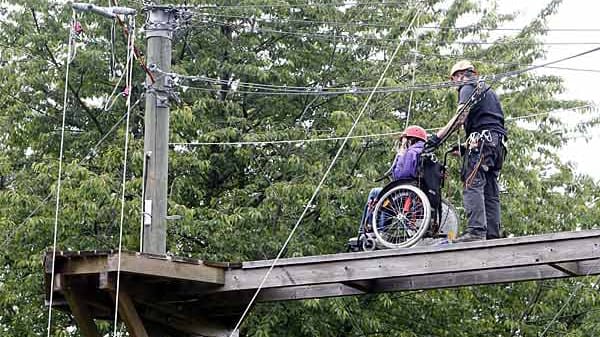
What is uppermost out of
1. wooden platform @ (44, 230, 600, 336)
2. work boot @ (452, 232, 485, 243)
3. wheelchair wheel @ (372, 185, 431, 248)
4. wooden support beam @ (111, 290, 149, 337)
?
wheelchair wheel @ (372, 185, 431, 248)

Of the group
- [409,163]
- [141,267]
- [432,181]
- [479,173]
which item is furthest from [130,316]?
[479,173]

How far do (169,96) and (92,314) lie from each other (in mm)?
2229

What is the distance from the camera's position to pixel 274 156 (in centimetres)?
1558

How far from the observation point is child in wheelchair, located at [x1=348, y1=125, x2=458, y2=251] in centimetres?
995

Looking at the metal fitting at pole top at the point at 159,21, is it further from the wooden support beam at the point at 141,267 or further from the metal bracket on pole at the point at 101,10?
the wooden support beam at the point at 141,267

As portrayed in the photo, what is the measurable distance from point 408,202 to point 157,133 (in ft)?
8.67

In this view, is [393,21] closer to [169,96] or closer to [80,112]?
[80,112]

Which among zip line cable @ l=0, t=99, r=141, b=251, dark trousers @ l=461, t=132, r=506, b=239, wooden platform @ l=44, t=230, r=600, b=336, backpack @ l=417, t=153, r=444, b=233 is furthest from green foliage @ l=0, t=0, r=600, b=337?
dark trousers @ l=461, t=132, r=506, b=239

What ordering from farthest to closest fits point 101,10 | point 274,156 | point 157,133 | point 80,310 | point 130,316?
point 274,156 < point 101,10 < point 157,133 < point 80,310 < point 130,316

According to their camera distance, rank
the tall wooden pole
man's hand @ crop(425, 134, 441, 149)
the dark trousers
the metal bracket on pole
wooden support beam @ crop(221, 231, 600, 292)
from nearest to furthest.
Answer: wooden support beam @ crop(221, 231, 600, 292), the dark trousers, man's hand @ crop(425, 134, 441, 149), the tall wooden pole, the metal bracket on pole

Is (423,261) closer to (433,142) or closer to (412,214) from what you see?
(412,214)

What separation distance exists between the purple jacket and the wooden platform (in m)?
0.71

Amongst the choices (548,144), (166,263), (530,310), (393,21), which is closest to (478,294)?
(530,310)

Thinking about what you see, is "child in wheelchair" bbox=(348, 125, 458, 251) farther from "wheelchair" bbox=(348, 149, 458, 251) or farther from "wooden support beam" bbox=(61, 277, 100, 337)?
"wooden support beam" bbox=(61, 277, 100, 337)
